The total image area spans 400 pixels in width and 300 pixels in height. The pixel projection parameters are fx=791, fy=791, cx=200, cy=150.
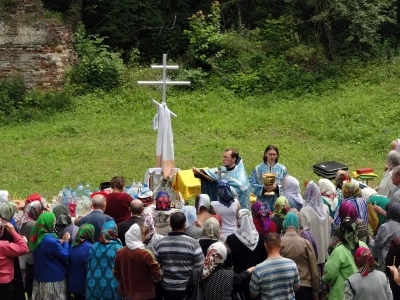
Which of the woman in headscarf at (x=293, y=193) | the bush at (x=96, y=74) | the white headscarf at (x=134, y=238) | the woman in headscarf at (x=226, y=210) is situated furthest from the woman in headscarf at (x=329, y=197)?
the bush at (x=96, y=74)

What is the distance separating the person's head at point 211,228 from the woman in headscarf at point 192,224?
29 cm

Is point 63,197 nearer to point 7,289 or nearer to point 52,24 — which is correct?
point 7,289

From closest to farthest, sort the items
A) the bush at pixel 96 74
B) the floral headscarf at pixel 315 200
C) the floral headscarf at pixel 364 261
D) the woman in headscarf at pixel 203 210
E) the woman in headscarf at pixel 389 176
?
the floral headscarf at pixel 364 261, the woman in headscarf at pixel 203 210, the floral headscarf at pixel 315 200, the woman in headscarf at pixel 389 176, the bush at pixel 96 74

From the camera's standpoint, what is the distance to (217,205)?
878 centimetres

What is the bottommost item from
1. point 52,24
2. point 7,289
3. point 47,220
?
point 7,289

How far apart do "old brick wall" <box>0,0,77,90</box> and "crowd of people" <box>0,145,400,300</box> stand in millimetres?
10986

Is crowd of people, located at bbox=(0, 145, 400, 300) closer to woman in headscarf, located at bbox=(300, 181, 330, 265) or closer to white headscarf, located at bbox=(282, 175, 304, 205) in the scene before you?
woman in headscarf, located at bbox=(300, 181, 330, 265)

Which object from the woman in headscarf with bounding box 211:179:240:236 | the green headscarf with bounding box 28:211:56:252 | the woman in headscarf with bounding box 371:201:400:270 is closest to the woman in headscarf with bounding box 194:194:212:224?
the woman in headscarf with bounding box 211:179:240:236

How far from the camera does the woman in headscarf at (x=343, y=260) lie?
769 cm

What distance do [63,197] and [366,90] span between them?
10497mm

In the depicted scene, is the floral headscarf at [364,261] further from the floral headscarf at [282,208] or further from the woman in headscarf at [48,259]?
the woman in headscarf at [48,259]

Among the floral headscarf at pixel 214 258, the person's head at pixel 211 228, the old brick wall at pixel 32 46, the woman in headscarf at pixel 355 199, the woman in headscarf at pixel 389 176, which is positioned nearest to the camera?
the floral headscarf at pixel 214 258

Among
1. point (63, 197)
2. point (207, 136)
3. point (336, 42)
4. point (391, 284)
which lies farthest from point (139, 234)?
point (336, 42)

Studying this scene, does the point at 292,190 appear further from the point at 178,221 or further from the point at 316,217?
the point at 178,221
